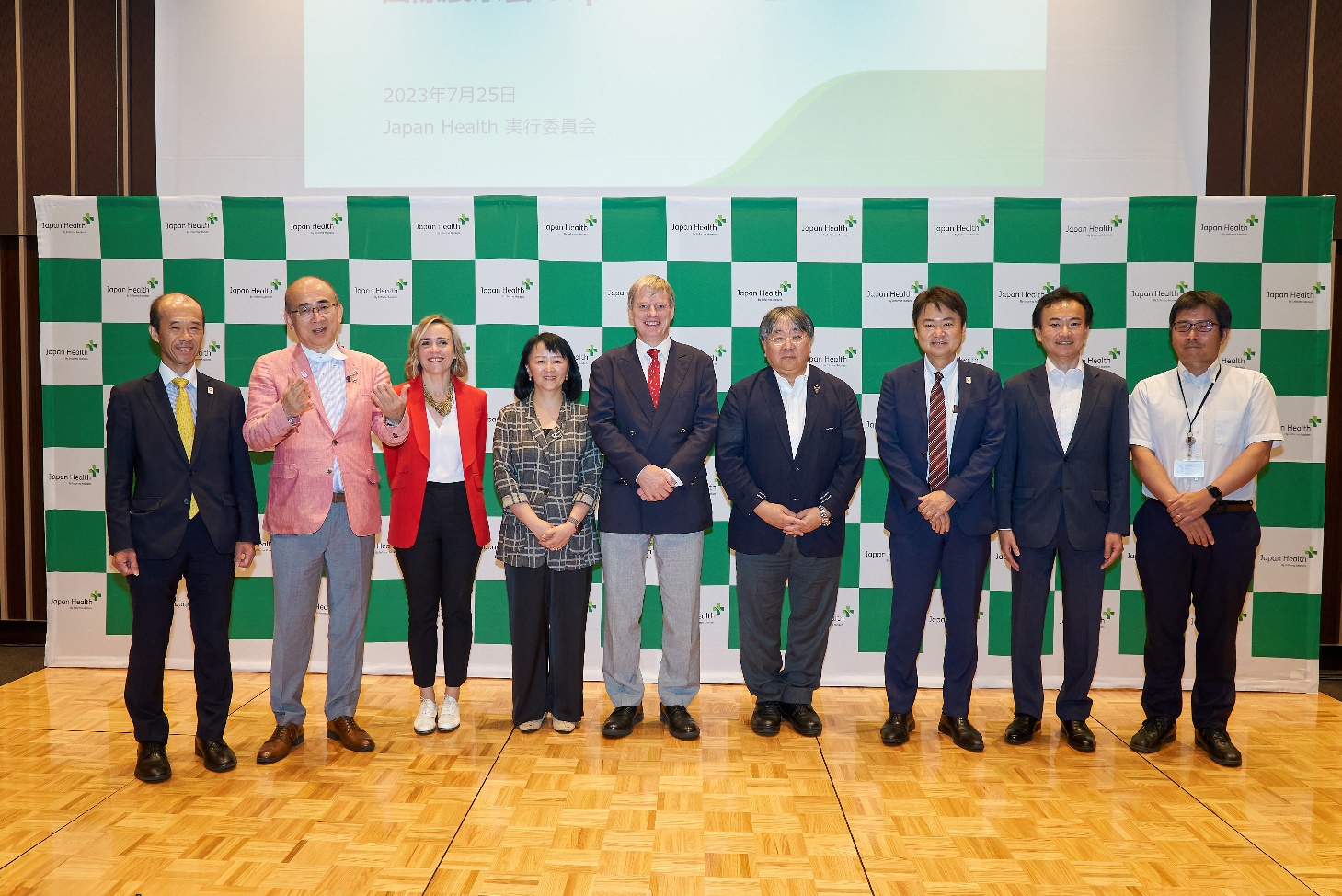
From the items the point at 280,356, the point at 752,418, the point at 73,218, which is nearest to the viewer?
the point at 280,356

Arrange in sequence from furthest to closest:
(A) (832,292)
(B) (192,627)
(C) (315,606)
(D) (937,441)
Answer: (A) (832,292) < (D) (937,441) < (C) (315,606) < (B) (192,627)

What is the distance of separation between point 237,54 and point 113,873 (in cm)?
416

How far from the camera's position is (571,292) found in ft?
13.8

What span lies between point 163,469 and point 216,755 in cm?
103

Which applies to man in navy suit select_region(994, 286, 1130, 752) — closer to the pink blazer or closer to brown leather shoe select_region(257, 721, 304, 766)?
the pink blazer

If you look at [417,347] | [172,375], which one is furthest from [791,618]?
[172,375]

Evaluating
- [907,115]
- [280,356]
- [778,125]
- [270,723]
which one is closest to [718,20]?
[778,125]

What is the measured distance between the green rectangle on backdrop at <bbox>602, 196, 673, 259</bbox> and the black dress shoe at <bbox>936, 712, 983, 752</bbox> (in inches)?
95.5

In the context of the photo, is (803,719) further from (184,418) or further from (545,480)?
Answer: (184,418)

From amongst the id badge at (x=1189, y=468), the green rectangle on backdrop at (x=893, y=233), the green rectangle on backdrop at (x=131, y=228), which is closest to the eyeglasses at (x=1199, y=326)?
the id badge at (x=1189, y=468)

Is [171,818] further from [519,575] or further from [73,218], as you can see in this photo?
[73,218]

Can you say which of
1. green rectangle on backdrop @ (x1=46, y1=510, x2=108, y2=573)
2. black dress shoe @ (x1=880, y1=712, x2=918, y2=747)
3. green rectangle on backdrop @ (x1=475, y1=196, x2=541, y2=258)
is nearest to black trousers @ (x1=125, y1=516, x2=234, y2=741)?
green rectangle on backdrop @ (x1=46, y1=510, x2=108, y2=573)

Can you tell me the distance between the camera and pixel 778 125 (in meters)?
4.54

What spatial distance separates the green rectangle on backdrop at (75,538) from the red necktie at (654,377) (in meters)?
2.93
